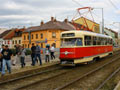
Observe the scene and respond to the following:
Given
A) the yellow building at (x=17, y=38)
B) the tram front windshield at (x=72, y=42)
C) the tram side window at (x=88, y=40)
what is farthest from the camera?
the yellow building at (x=17, y=38)

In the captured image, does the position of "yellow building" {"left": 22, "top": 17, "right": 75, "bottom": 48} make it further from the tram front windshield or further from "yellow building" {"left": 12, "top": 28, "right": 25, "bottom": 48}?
the tram front windshield

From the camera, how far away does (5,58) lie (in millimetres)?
9383

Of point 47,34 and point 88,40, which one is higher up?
point 47,34

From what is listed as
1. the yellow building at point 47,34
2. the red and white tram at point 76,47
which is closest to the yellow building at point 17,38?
the yellow building at point 47,34

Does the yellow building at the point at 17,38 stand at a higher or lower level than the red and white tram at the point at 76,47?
higher

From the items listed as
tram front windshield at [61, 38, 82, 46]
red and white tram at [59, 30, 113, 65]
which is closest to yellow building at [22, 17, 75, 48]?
red and white tram at [59, 30, 113, 65]

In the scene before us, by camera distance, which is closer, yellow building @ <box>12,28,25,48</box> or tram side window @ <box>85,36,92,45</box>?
tram side window @ <box>85,36,92,45</box>

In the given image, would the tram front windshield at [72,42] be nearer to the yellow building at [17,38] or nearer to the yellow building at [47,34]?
the yellow building at [47,34]

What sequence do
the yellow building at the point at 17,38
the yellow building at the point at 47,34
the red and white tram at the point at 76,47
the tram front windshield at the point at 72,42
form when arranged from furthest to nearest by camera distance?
the yellow building at the point at 17,38
the yellow building at the point at 47,34
the tram front windshield at the point at 72,42
the red and white tram at the point at 76,47

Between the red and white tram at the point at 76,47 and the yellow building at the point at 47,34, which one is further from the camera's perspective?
the yellow building at the point at 47,34

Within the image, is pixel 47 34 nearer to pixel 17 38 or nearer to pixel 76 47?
pixel 17 38

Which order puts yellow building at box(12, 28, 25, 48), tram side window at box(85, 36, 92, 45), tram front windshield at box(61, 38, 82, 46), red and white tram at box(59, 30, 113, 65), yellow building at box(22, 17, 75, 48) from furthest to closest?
1. yellow building at box(12, 28, 25, 48)
2. yellow building at box(22, 17, 75, 48)
3. tram side window at box(85, 36, 92, 45)
4. tram front windshield at box(61, 38, 82, 46)
5. red and white tram at box(59, 30, 113, 65)

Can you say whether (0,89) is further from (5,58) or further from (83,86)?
(83,86)

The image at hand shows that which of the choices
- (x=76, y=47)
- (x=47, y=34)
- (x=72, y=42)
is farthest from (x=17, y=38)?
(x=76, y=47)
